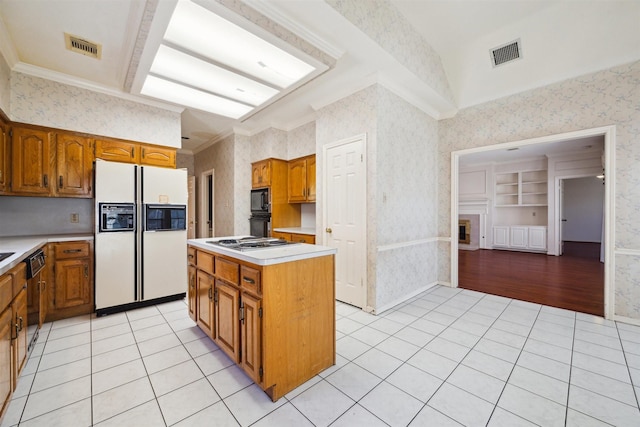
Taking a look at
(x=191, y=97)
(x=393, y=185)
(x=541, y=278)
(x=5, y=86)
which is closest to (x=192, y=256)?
(x=191, y=97)

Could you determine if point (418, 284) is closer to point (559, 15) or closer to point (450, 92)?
point (450, 92)

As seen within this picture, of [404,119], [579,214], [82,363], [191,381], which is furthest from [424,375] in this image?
[579,214]

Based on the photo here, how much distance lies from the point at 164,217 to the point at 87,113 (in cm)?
159

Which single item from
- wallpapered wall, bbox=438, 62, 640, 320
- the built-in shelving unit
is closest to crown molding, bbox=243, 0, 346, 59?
wallpapered wall, bbox=438, 62, 640, 320

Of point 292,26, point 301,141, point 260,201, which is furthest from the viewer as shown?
point 260,201

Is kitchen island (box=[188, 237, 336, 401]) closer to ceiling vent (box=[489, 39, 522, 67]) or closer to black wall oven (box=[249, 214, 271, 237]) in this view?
black wall oven (box=[249, 214, 271, 237])

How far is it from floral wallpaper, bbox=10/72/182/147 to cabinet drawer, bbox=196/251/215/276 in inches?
88.5

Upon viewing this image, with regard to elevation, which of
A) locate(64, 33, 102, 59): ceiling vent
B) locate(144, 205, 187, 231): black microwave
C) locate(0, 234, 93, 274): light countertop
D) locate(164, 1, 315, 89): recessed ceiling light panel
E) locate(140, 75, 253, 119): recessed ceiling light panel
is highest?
locate(64, 33, 102, 59): ceiling vent

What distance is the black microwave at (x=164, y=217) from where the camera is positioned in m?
3.19

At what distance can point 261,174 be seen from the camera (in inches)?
195

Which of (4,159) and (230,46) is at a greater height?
(230,46)

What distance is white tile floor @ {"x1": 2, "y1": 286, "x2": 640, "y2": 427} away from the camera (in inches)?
59.2

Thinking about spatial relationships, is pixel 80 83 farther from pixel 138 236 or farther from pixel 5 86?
pixel 138 236

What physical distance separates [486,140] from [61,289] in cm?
568
